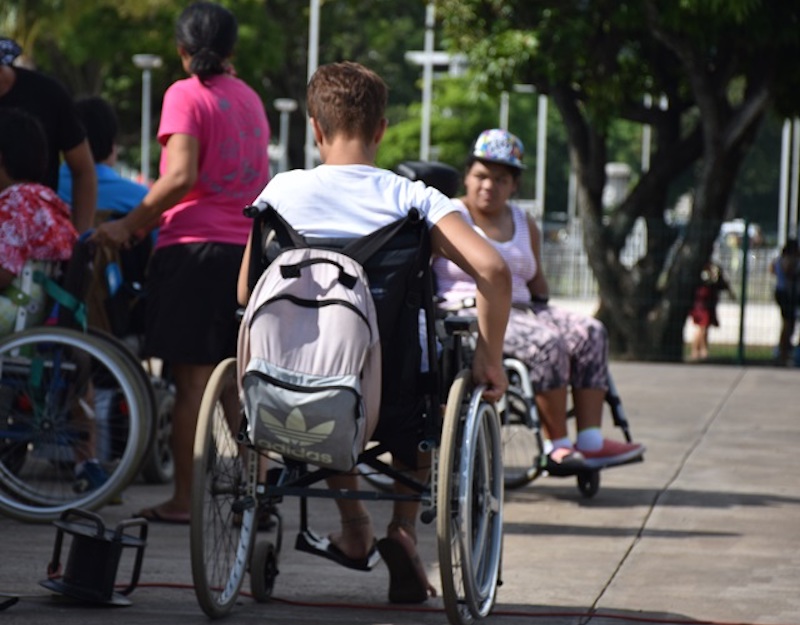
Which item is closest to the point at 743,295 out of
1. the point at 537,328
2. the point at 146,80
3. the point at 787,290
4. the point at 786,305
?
the point at 786,305

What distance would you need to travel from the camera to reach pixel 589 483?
26.7ft

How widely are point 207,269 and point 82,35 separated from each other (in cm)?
3462

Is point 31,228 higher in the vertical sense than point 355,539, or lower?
higher

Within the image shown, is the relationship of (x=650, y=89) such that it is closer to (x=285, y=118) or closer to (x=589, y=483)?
(x=589, y=483)

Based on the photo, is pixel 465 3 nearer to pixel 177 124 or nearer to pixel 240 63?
pixel 177 124

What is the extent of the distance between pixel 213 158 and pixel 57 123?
2.73 ft

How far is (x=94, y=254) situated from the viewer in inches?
274

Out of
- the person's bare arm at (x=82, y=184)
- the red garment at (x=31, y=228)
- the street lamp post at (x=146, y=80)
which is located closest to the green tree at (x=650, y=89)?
the person's bare arm at (x=82, y=184)

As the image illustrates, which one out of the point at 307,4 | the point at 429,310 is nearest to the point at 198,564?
the point at 429,310

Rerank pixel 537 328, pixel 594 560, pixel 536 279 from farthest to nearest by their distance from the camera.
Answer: pixel 536 279 → pixel 537 328 → pixel 594 560

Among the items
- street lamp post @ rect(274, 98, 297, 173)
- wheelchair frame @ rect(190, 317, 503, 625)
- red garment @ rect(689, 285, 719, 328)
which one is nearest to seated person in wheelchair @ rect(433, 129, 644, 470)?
wheelchair frame @ rect(190, 317, 503, 625)

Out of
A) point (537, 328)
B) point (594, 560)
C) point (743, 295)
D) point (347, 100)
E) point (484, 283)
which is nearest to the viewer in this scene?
point (484, 283)

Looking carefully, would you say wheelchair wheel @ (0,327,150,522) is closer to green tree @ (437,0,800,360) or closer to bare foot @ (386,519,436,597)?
bare foot @ (386,519,436,597)

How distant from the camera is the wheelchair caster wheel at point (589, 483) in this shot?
319 inches
